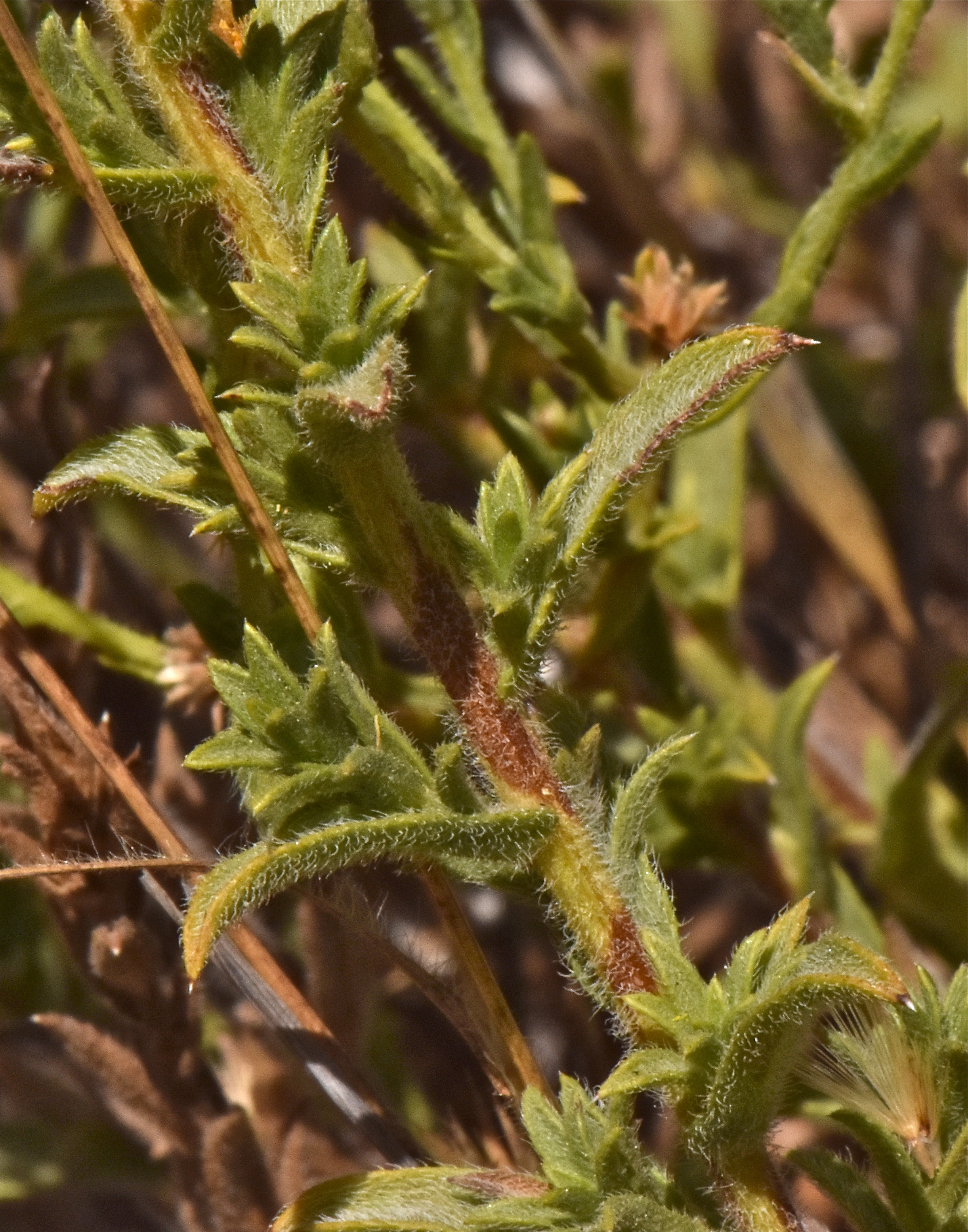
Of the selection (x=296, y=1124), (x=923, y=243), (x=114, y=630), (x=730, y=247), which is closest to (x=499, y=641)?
(x=114, y=630)

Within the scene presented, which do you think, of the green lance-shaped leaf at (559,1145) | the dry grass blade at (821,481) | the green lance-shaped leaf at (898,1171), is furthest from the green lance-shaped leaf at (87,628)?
the dry grass blade at (821,481)

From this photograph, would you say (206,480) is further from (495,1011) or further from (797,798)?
(797,798)

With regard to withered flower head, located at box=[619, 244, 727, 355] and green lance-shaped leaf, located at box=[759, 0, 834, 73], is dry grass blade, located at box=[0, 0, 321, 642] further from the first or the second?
green lance-shaped leaf, located at box=[759, 0, 834, 73]

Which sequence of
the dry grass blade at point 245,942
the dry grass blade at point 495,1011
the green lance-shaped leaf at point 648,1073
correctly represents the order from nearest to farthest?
1. the green lance-shaped leaf at point 648,1073
2. the dry grass blade at point 495,1011
3. the dry grass blade at point 245,942

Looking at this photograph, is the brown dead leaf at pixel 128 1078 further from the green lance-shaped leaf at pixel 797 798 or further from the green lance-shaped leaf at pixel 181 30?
the green lance-shaped leaf at pixel 181 30

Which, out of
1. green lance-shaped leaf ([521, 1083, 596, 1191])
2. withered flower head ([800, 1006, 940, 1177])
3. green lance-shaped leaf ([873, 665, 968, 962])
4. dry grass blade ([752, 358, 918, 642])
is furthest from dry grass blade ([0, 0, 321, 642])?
dry grass blade ([752, 358, 918, 642])

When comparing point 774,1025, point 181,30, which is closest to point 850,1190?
point 774,1025
